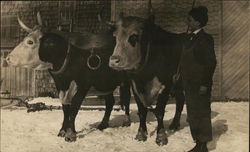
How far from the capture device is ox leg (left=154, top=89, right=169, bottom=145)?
2807 mm

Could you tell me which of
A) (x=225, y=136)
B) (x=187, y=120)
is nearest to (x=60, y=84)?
(x=187, y=120)

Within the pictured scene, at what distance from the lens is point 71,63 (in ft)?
10.0

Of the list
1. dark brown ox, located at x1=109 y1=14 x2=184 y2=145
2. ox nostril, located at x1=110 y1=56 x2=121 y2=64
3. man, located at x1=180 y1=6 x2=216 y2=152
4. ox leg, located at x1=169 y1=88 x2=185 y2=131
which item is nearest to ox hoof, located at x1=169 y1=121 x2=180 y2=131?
ox leg, located at x1=169 y1=88 x2=185 y2=131

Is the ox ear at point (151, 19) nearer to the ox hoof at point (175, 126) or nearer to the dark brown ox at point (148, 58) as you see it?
the dark brown ox at point (148, 58)

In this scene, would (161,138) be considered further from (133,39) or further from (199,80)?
(133,39)

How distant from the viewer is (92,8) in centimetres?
349

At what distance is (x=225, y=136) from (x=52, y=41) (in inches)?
58.8

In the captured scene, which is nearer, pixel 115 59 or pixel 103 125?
pixel 115 59

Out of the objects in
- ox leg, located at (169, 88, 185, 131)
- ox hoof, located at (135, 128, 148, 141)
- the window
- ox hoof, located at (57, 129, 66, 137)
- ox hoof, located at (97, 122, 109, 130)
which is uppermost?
the window

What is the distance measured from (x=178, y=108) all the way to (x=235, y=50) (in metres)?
0.63

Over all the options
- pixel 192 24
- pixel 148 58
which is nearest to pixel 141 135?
pixel 148 58

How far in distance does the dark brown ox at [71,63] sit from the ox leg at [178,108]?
38cm

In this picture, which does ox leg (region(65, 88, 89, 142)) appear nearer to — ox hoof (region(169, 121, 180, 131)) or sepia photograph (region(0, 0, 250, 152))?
sepia photograph (region(0, 0, 250, 152))

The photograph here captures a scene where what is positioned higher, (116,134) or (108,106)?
(108,106)
